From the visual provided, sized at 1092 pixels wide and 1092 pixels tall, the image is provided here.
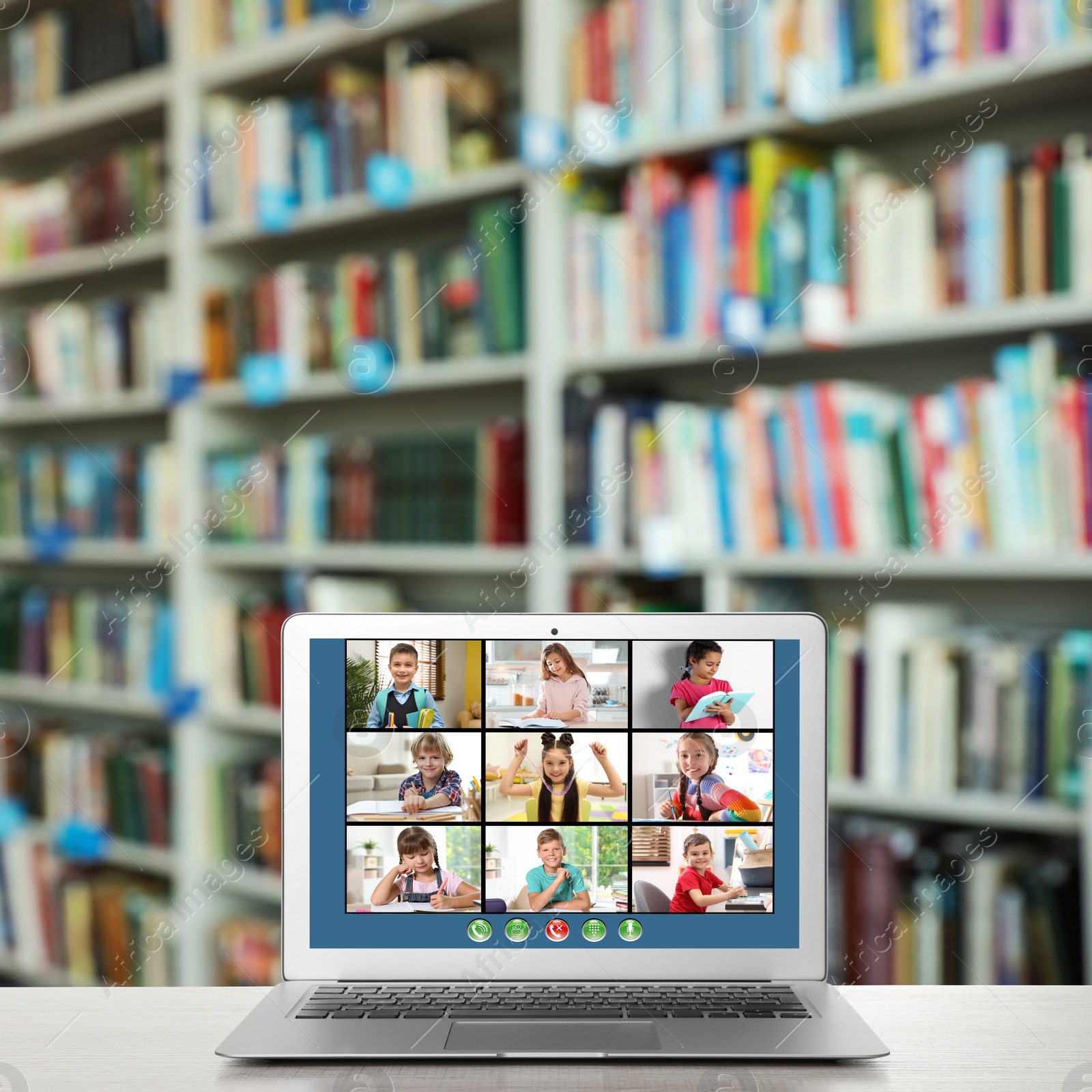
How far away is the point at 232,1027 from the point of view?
2.23 ft

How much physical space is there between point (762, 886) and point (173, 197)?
2391 mm

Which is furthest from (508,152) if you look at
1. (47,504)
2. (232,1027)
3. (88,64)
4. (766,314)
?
(232,1027)

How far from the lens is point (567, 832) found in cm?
72

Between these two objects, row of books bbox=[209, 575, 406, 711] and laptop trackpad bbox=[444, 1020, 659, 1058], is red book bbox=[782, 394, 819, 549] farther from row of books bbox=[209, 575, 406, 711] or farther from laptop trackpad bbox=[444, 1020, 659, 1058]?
laptop trackpad bbox=[444, 1020, 659, 1058]

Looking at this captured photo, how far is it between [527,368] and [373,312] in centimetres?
42

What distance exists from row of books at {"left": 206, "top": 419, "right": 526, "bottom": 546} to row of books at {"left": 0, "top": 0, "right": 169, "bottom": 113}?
1007 mm

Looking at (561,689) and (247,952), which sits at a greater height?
(561,689)

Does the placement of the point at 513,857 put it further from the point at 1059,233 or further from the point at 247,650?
the point at 247,650

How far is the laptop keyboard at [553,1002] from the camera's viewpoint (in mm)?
671

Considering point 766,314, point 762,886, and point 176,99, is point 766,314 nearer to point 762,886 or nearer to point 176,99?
point 762,886

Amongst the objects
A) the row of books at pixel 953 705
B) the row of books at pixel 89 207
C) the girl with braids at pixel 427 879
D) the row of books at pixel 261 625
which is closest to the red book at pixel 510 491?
the row of books at pixel 261 625

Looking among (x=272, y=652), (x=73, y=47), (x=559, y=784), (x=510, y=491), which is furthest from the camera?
(x=73, y=47)

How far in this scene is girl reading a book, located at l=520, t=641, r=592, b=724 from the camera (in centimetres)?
74

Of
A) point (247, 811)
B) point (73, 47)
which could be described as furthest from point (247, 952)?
point (73, 47)
